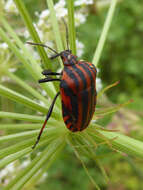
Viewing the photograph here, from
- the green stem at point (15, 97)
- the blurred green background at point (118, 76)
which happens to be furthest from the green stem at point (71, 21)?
the blurred green background at point (118, 76)

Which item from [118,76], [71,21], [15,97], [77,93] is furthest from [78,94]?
[118,76]

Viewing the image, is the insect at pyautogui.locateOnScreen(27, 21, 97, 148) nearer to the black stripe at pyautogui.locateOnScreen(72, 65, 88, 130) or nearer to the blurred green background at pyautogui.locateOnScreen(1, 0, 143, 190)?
the black stripe at pyautogui.locateOnScreen(72, 65, 88, 130)

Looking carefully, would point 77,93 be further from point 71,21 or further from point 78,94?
point 71,21

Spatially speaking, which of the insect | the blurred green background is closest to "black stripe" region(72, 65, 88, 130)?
the insect

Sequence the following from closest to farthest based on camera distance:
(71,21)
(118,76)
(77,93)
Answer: (77,93) → (71,21) → (118,76)

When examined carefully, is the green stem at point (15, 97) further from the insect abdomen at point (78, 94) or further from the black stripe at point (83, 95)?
the black stripe at point (83, 95)

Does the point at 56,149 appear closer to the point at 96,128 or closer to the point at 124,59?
the point at 96,128
